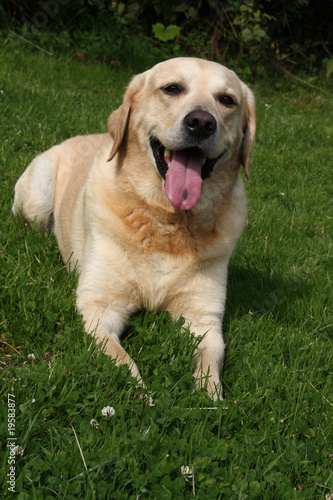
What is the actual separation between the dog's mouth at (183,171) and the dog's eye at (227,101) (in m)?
0.33

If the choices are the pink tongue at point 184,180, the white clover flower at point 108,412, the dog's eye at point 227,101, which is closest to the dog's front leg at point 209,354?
the white clover flower at point 108,412

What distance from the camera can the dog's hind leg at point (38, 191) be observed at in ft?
14.4

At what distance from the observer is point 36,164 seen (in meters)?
4.59

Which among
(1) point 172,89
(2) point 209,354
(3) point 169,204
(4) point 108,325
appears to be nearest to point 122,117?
(1) point 172,89

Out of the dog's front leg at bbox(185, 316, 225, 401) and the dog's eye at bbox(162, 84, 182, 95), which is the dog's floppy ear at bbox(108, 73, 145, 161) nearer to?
the dog's eye at bbox(162, 84, 182, 95)

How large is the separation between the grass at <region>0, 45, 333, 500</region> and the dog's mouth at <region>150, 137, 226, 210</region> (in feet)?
2.26

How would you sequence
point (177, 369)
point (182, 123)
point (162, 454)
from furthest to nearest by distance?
point (182, 123) → point (177, 369) → point (162, 454)

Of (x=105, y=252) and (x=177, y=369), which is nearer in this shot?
(x=177, y=369)

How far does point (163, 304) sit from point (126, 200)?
65cm

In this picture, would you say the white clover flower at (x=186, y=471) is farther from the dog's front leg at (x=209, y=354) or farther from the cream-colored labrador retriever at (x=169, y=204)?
the cream-colored labrador retriever at (x=169, y=204)

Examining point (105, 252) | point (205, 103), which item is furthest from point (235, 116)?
point (105, 252)

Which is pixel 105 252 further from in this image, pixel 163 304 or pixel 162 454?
pixel 162 454

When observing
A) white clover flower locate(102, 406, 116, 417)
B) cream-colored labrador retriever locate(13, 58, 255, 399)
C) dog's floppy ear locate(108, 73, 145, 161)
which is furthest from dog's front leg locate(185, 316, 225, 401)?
dog's floppy ear locate(108, 73, 145, 161)

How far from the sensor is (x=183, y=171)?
320 centimetres
